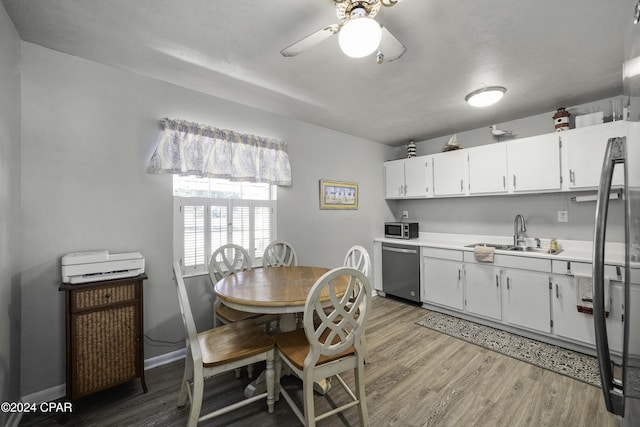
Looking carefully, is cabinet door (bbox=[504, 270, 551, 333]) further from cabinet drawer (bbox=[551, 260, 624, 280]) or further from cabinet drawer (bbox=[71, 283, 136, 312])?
cabinet drawer (bbox=[71, 283, 136, 312])

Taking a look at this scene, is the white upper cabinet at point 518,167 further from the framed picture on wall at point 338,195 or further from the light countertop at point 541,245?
the framed picture on wall at point 338,195

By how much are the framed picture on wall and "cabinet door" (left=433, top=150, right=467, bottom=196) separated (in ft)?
3.85

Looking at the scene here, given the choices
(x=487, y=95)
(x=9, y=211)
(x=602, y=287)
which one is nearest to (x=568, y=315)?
(x=487, y=95)

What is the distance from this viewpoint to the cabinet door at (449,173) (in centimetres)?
356

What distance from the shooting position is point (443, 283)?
3465 millimetres

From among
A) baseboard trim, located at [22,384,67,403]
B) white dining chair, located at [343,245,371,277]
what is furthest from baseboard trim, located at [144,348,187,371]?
white dining chair, located at [343,245,371,277]

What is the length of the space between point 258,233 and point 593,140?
11.6 ft

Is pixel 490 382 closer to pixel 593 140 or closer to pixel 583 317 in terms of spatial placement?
pixel 583 317

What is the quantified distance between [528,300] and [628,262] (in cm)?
257

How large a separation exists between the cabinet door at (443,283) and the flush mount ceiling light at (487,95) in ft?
6.19

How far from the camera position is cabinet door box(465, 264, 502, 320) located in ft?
9.92

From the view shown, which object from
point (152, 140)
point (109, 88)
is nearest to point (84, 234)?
point (152, 140)

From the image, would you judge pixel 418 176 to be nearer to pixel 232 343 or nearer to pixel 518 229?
pixel 518 229

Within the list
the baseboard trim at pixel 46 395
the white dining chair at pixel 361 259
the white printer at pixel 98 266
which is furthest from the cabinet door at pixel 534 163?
the baseboard trim at pixel 46 395
